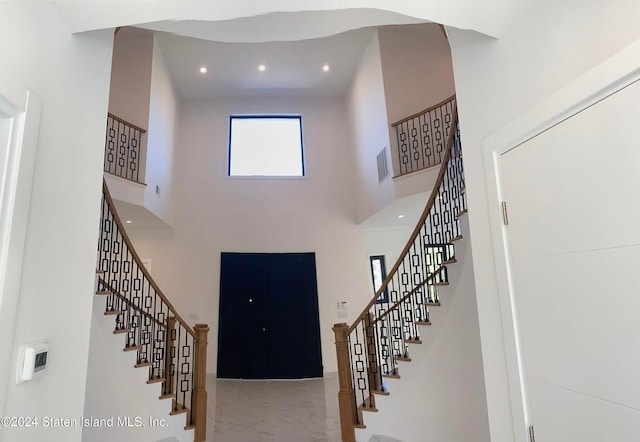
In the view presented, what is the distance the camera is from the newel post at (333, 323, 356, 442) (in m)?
3.59

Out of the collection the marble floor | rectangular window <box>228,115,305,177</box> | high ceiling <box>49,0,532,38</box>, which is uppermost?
rectangular window <box>228,115,305,177</box>

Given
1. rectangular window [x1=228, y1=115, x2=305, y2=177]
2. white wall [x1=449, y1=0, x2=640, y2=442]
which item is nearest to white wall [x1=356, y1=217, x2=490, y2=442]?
white wall [x1=449, y1=0, x2=640, y2=442]

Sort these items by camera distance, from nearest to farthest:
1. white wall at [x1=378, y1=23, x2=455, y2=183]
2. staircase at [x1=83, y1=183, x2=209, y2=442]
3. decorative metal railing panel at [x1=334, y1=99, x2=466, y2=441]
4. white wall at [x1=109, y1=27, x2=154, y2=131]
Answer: staircase at [x1=83, y1=183, x2=209, y2=442] < decorative metal railing panel at [x1=334, y1=99, x2=466, y2=441] < white wall at [x1=109, y1=27, x2=154, y2=131] < white wall at [x1=378, y1=23, x2=455, y2=183]

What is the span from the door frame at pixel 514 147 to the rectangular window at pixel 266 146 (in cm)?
617

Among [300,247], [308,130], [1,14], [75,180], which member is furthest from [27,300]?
[308,130]

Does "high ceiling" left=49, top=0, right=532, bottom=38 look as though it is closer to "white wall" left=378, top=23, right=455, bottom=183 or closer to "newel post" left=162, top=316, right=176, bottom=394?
"newel post" left=162, top=316, right=176, bottom=394

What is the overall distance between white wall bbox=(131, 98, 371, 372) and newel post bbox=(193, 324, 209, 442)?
2.89 meters

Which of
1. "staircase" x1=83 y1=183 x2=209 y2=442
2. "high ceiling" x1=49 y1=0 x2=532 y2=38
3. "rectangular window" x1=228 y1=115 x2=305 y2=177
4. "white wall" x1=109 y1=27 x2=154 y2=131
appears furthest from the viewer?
"rectangular window" x1=228 y1=115 x2=305 y2=177

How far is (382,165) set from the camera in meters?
5.88

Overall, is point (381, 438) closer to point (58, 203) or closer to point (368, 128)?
point (58, 203)

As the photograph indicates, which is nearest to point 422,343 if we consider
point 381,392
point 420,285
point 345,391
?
point 420,285

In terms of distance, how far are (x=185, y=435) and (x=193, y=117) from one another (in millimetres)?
6070

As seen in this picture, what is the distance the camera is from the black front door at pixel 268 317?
6438 mm

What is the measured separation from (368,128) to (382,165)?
101 cm
